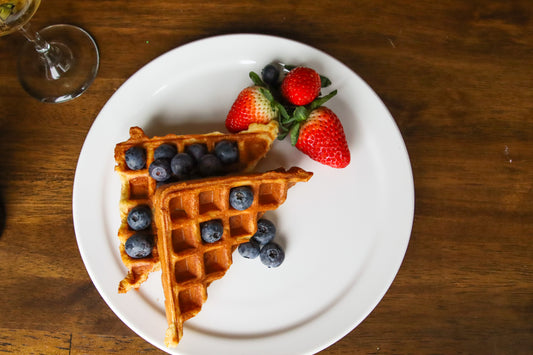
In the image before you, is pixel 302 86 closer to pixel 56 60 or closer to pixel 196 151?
pixel 196 151

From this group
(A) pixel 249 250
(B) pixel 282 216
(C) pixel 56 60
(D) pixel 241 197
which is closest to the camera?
(D) pixel 241 197

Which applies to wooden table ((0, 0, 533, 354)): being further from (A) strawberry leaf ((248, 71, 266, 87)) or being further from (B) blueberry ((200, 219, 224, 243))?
(B) blueberry ((200, 219, 224, 243))

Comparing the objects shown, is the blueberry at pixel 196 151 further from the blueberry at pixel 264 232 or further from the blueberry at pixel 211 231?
the blueberry at pixel 264 232

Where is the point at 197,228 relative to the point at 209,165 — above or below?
below

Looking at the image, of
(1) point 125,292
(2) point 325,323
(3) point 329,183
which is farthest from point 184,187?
(2) point 325,323

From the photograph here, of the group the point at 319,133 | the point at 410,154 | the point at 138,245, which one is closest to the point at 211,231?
the point at 138,245

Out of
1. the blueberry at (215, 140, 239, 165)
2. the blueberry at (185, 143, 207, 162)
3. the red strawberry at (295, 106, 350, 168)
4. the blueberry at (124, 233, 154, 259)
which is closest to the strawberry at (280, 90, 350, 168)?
the red strawberry at (295, 106, 350, 168)
